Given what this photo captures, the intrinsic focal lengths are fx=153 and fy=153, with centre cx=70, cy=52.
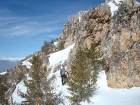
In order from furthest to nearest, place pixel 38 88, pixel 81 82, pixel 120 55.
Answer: pixel 120 55, pixel 38 88, pixel 81 82

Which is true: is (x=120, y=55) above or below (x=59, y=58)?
below

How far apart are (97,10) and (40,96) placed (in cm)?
1572

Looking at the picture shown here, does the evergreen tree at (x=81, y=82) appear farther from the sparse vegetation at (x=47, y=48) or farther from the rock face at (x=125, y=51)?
the sparse vegetation at (x=47, y=48)

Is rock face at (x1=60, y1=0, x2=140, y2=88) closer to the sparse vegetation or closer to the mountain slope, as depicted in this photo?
the mountain slope

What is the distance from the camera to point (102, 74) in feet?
64.6

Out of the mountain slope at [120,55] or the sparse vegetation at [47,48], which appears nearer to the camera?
the mountain slope at [120,55]

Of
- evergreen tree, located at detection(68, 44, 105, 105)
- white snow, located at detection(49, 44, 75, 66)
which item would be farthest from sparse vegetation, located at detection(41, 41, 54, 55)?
evergreen tree, located at detection(68, 44, 105, 105)

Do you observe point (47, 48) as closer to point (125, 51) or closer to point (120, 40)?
point (120, 40)

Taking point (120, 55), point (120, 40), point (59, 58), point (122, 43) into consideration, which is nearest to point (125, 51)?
point (120, 55)

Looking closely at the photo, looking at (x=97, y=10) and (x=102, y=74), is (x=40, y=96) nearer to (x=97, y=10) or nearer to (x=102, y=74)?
(x=102, y=74)

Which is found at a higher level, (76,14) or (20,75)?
(76,14)

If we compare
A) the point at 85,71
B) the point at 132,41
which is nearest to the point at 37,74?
the point at 85,71

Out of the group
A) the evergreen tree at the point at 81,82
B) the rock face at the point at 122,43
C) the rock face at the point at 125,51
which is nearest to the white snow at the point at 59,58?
the rock face at the point at 122,43

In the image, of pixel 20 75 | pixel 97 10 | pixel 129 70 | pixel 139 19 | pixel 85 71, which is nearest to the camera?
pixel 85 71
